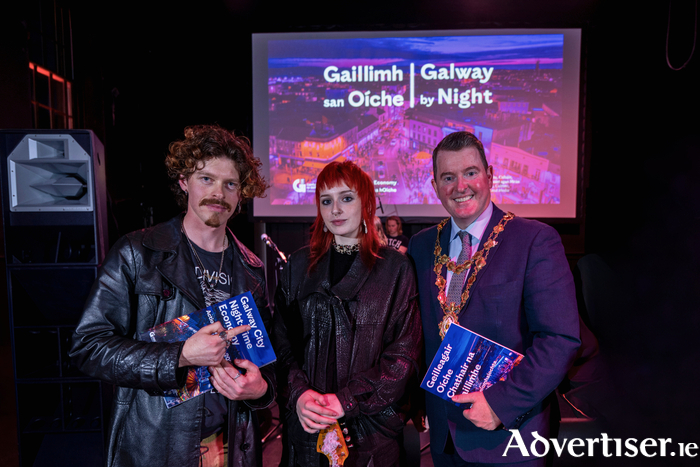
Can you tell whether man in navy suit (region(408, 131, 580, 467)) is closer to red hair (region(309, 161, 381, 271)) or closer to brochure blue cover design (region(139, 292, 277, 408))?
red hair (region(309, 161, 381, 271))

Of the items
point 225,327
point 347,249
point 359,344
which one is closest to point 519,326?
point 359,344

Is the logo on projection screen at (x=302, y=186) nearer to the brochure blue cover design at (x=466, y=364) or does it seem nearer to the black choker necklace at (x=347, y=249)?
the black choker necklace at (x=347, y=249)

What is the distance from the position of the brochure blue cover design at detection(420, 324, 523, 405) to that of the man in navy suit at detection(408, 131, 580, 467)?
35 mm

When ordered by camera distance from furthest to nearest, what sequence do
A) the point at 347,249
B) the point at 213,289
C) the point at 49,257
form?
the point at 49,257 < the point at 347,249 < the point at 213,289

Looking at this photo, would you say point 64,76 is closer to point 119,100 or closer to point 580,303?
point 119,100

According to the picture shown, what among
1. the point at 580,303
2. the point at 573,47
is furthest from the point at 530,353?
the point at 573,47

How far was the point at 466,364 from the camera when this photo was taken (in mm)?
1378

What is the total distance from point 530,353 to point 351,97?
411 cm

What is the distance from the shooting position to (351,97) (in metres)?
4.89

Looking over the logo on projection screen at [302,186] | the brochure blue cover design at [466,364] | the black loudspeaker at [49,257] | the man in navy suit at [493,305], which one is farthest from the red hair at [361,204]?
the logo on projection screen at [302,186]

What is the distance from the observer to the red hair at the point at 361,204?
1626 mm

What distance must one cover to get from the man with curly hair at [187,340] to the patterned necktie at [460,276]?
30.6 inches

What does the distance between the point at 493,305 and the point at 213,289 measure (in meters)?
1.08

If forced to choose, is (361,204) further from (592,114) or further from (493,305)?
(592,114)
